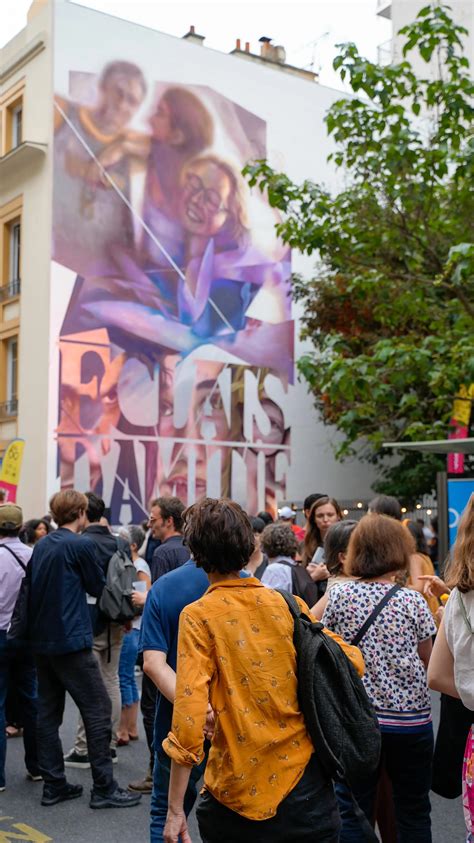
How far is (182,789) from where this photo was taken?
3.13m

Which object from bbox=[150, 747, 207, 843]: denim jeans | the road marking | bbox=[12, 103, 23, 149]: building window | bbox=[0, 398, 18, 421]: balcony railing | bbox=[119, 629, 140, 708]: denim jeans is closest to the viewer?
bbox=[150, 747, 207, 843]: denim jeans

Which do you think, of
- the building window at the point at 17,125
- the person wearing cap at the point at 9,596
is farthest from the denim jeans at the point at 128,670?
the building window at the point at 17,125

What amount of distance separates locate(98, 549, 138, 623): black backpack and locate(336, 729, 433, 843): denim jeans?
330 cm

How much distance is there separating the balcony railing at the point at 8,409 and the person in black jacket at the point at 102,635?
661 inches

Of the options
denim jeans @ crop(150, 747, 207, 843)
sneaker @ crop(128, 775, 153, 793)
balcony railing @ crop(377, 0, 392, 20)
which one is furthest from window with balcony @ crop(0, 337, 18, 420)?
denim jeans @ crop(150, 747, 207, 843)

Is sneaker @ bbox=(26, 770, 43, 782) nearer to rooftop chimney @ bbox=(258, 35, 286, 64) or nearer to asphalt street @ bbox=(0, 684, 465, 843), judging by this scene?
asphalt street @ bbox=(0, 684, 465, 843)

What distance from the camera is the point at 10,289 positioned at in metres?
25.0

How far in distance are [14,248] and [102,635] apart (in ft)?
62.7

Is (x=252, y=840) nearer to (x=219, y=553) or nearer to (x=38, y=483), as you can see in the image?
(x=219, y=553)

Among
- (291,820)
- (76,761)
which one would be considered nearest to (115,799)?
(76,761)

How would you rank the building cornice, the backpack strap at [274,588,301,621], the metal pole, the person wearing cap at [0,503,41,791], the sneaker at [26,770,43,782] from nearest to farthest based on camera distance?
the backpack strap at [274,588,301,621], the person wearing cap at [0,503,41,791], the sneaker at [26,770,43,782], the metal pole, the building cornice

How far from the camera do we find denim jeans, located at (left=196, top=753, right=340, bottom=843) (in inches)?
117

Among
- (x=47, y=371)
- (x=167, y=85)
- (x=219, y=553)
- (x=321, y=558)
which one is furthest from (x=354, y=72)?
(x=167, y=85)

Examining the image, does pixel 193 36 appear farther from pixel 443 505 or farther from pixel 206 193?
pixel 443 505
